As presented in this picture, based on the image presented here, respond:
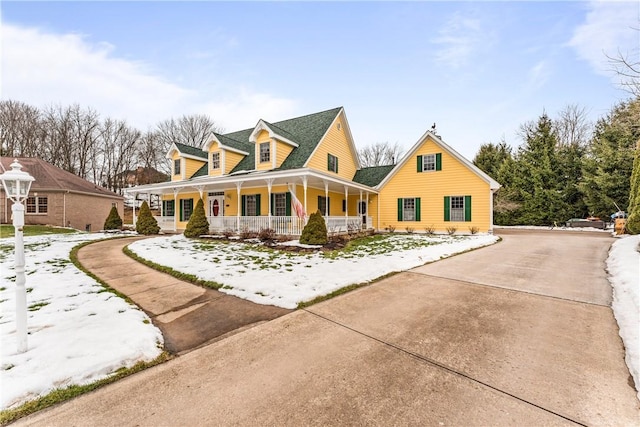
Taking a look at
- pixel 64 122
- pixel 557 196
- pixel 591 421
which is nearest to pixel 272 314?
pixel 591 421

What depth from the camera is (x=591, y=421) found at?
77.9 inches

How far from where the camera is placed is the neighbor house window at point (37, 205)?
20.6m

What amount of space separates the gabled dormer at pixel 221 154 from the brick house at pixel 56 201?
1353 centimetres

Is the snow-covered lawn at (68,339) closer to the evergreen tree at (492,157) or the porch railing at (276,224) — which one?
the porch railing at (276,224)

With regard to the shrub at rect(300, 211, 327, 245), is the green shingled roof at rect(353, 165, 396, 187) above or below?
above

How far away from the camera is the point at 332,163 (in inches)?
680

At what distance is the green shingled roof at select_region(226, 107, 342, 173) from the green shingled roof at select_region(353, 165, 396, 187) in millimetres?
5364

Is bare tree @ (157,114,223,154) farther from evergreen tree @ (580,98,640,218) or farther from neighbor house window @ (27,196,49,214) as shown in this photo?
evergreen tree @ (580,98,640,218)

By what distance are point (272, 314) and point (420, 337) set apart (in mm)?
2164

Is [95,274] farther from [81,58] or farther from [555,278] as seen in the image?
[81,58]

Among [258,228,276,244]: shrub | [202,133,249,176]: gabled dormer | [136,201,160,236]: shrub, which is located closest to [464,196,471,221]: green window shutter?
[258,228,276,244]: shrub

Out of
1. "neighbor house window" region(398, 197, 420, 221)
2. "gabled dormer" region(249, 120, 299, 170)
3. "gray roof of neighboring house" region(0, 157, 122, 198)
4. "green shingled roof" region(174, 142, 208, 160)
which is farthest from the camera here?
"gray roof of neighboring house" region(0, 157, 122, 198)

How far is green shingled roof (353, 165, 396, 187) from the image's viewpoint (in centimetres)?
1933

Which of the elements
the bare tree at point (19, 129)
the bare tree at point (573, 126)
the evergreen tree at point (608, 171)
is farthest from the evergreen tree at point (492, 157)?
the bare tree at point (19, 129)
